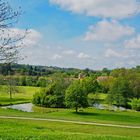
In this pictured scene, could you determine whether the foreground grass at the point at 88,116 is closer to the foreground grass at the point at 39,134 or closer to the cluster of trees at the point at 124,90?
the foreground grass at the point at 39,134

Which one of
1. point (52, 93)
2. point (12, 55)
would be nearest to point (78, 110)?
point (52, 93)

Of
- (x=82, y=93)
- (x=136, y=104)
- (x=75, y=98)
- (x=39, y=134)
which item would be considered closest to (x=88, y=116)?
(x=75, y=98)

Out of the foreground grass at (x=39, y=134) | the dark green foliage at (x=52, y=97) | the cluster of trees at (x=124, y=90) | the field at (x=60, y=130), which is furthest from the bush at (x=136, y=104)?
the foreground grass at (x=39, y=134)

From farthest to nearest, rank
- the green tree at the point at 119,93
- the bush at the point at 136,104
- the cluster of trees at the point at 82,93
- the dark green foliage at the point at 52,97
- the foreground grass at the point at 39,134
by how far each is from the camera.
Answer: the green tree at the point at 119,93, the bush at the point at 136,104, the dark green foliage at the point at 52,97, the cluster of trees at the point at 82,93, the foreground grass at the point at 39,134

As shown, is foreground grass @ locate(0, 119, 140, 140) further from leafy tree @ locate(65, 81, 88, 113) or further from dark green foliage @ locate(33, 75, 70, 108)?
dark green foliage @ locate(33, 75, 70, 108)

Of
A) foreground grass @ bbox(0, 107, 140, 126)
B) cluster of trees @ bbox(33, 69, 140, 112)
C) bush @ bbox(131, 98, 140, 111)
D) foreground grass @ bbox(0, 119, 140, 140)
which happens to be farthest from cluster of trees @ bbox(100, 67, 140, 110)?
foreground grass @ bbox(0, 119, 140, 140)

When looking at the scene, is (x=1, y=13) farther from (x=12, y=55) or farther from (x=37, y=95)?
(x=37, y=95)

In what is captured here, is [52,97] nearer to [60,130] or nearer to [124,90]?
[124,90]

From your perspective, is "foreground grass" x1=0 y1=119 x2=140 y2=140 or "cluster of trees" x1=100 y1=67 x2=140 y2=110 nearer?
"foreground grass" x1=0 y1=119 x2=140 y2=140

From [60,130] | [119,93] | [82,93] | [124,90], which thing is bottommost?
[60,130]

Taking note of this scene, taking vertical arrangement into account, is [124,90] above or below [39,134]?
above

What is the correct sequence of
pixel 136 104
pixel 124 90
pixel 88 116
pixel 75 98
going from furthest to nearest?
pixel 124 90, pixel 136 104, pixel 75 98, pixel 88 116

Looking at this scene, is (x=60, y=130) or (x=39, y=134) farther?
(x=60, y=130)

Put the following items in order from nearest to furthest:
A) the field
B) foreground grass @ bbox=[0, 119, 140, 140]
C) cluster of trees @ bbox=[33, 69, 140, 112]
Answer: foreground grass @ bbox=[0, 119, 140, 140] < the field < cluster of trees @ bbox=[33, 69, 140, 112]
